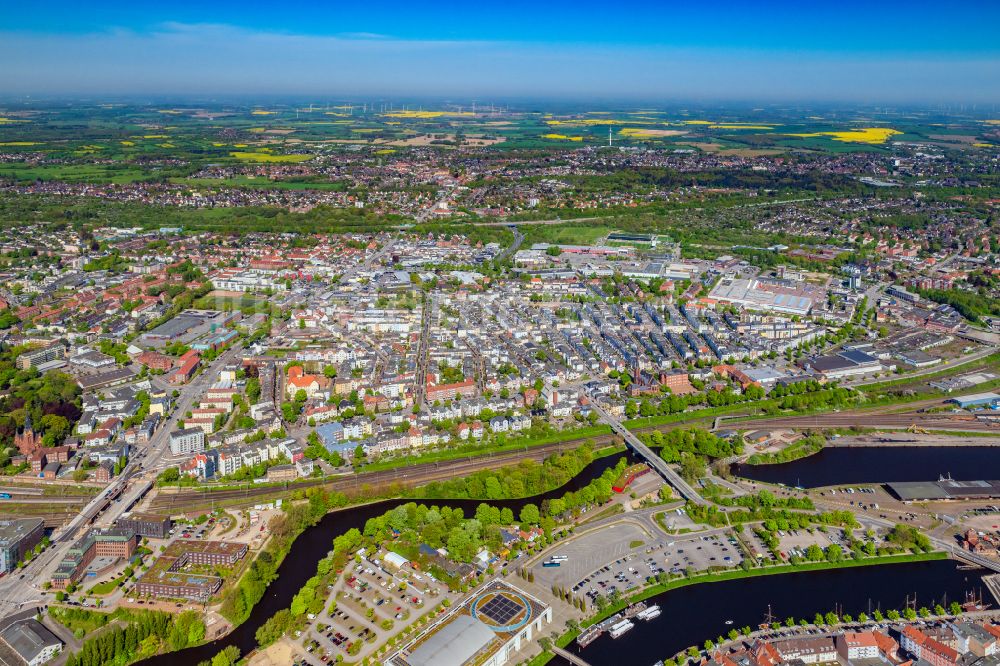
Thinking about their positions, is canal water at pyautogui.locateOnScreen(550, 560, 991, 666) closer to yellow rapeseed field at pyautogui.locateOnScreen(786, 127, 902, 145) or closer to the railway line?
the railway line

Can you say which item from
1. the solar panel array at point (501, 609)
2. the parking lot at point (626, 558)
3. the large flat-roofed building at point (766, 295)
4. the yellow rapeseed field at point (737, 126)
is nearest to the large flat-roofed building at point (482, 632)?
the solar panel array at point (501, 609)

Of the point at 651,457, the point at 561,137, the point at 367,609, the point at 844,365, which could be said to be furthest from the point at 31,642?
the point at 561,137

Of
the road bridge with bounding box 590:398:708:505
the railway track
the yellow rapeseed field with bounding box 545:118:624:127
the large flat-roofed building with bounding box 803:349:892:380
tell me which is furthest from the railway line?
the yellow rapeseed field with bounding box 545:118:624:127

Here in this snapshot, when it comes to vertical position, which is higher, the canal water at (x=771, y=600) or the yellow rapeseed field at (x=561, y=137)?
the yellow rapeseed field at (x=561, y=137)

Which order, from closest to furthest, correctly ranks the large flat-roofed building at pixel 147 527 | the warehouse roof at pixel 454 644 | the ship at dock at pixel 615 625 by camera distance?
the warehouse roof at pixel 454 644
the ship at dock at pixel 615 625
the large flat-roofed building at pixel 147 527

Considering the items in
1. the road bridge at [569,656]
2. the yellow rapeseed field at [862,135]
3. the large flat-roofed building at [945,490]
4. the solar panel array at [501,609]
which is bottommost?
the road bridge at [569,656]

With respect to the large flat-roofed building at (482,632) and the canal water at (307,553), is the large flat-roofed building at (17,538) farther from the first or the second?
the large flat-roofed building at (482,632)

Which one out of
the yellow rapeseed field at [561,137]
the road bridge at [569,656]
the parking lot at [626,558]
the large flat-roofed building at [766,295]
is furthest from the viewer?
the yellow rapeseed field at [561,137]

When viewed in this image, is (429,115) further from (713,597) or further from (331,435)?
(713,597)
